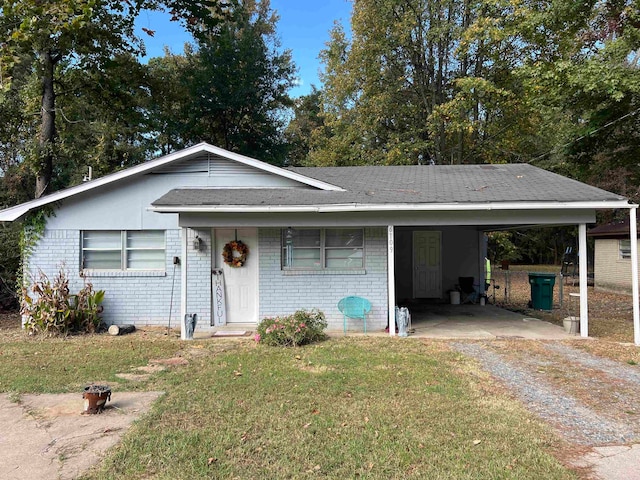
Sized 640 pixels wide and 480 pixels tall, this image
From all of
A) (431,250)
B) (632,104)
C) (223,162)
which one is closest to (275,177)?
(223,162)

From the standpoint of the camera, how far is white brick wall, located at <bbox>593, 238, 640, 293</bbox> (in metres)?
17.2

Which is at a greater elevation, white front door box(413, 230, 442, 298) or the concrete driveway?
white front door box(413, 230, 442, 298)

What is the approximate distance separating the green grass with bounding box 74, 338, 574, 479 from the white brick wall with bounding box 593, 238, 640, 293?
14.8 m

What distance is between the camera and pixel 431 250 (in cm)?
1335

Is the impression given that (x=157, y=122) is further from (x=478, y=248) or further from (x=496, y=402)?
(x=496, y=402)

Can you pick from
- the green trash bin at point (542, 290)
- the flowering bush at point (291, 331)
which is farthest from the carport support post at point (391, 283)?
the green trash bin at point (542, 290)

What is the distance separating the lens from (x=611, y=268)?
1811 cm

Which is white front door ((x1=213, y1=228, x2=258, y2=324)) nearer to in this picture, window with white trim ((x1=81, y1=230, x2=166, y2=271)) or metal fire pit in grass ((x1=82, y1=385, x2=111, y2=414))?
window with white trim ((x1=81, y1=230, x2=166, y2=271))

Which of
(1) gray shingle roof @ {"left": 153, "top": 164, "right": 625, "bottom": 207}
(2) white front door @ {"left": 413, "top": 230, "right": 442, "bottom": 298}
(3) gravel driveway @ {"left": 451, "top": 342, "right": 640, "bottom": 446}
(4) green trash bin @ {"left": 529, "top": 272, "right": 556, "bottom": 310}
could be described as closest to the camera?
(3) gravel driveway @ {"left": 451, "top": 342, "right": 640, "bottom": 446}

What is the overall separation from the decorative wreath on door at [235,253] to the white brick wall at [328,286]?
1.48 feet

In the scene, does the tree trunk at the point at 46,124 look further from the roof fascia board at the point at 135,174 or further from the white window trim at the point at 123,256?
the white window trim at the point at 123,256

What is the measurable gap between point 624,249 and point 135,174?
60.3 ft

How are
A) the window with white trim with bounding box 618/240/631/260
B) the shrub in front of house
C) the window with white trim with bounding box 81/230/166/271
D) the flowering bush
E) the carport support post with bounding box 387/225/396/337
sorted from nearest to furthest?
the flowering bush < the carport support post with bounding box 387/225/396/337 < the shrub in front of house < the window with white trim with bounding box 81/230/166/271 < the window with white trim with bounding box 618/240/631/260

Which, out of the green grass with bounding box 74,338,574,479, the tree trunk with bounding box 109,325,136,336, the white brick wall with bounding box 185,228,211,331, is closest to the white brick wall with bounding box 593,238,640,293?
the green grass with bounding box 74,338,574,479
